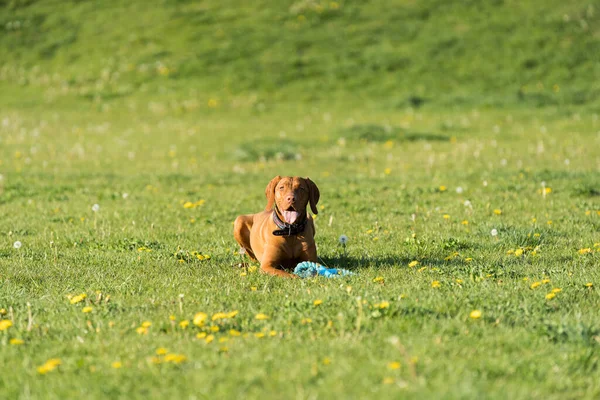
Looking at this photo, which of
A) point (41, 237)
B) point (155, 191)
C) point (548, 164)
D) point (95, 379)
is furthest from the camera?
point (548, 164)

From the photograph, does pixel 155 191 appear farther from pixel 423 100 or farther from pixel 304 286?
pixel 423 100

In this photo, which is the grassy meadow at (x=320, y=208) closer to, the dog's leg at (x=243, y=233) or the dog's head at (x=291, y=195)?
the dog's leg at (x=243, y=233)

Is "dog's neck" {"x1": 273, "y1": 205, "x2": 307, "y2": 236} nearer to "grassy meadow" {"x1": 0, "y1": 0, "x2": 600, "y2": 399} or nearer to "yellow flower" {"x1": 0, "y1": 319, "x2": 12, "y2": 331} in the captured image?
"grassy meadow" {"x1": 0, "y1": 0, "x2": 600, "y2": 399}

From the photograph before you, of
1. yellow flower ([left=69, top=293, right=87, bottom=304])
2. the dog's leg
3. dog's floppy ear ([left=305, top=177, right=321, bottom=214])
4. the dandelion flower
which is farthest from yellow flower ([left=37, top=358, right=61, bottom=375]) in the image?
the dandelion flower

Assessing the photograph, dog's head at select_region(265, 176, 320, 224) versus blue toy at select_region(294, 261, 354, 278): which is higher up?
dog's head at select_region(265, 176, 320, 224)

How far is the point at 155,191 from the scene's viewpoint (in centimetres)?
1406

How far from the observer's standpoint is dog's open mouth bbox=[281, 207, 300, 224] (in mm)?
7703

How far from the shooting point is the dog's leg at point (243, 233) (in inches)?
349

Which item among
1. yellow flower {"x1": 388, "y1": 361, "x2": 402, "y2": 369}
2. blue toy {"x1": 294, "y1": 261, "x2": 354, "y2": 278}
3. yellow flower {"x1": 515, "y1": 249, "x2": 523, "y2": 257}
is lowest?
yellow flower {"x1": 515, "y1": 249, "x2": 523, "y2": 257}

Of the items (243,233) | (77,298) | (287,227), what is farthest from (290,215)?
(77,298)

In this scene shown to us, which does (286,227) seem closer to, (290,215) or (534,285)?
Result: (290,215)

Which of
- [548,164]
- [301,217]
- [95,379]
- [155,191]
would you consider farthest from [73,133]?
[95,379]

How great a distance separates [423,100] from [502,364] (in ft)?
77.6

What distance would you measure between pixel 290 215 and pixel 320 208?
446 cm
